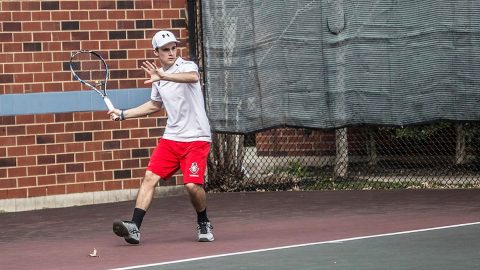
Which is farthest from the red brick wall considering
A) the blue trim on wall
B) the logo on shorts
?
the logo on shorts

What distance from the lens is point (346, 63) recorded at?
14.5 meters

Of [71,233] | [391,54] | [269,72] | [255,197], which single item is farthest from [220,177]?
[71,233]

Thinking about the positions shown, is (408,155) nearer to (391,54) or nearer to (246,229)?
(391,54)

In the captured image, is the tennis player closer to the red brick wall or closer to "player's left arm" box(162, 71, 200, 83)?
"player's left arm" box(162, 71, 200, 83)

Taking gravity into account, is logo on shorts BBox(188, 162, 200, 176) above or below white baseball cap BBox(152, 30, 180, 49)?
below

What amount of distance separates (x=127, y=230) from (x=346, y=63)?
4.57m

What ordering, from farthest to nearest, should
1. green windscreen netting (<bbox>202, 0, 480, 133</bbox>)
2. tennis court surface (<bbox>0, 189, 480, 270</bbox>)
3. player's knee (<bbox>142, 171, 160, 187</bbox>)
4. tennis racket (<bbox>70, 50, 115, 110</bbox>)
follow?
tennis racket (<bbox>70, 50, 115, 110</bbox>), green windscreen netting (<bbox>202, 0, 480, 133</bbox>), player's knee (<bbox>142, 171, 160, 187</bbox>), tennis court surface (<bbox>0, 189, 480, 270</bbox>)

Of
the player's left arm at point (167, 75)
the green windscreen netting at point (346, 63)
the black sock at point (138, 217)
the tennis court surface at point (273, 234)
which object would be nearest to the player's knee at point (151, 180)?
the black sock at point (138, 217)

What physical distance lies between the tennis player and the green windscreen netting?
12.1 feet

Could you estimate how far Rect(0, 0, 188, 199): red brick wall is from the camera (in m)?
14.7

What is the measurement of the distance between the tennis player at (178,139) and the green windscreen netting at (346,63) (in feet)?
12.1

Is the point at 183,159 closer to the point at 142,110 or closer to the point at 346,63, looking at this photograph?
the point at 142,110

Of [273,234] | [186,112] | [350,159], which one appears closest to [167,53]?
[186,112]

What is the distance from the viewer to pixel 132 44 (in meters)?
15.3
